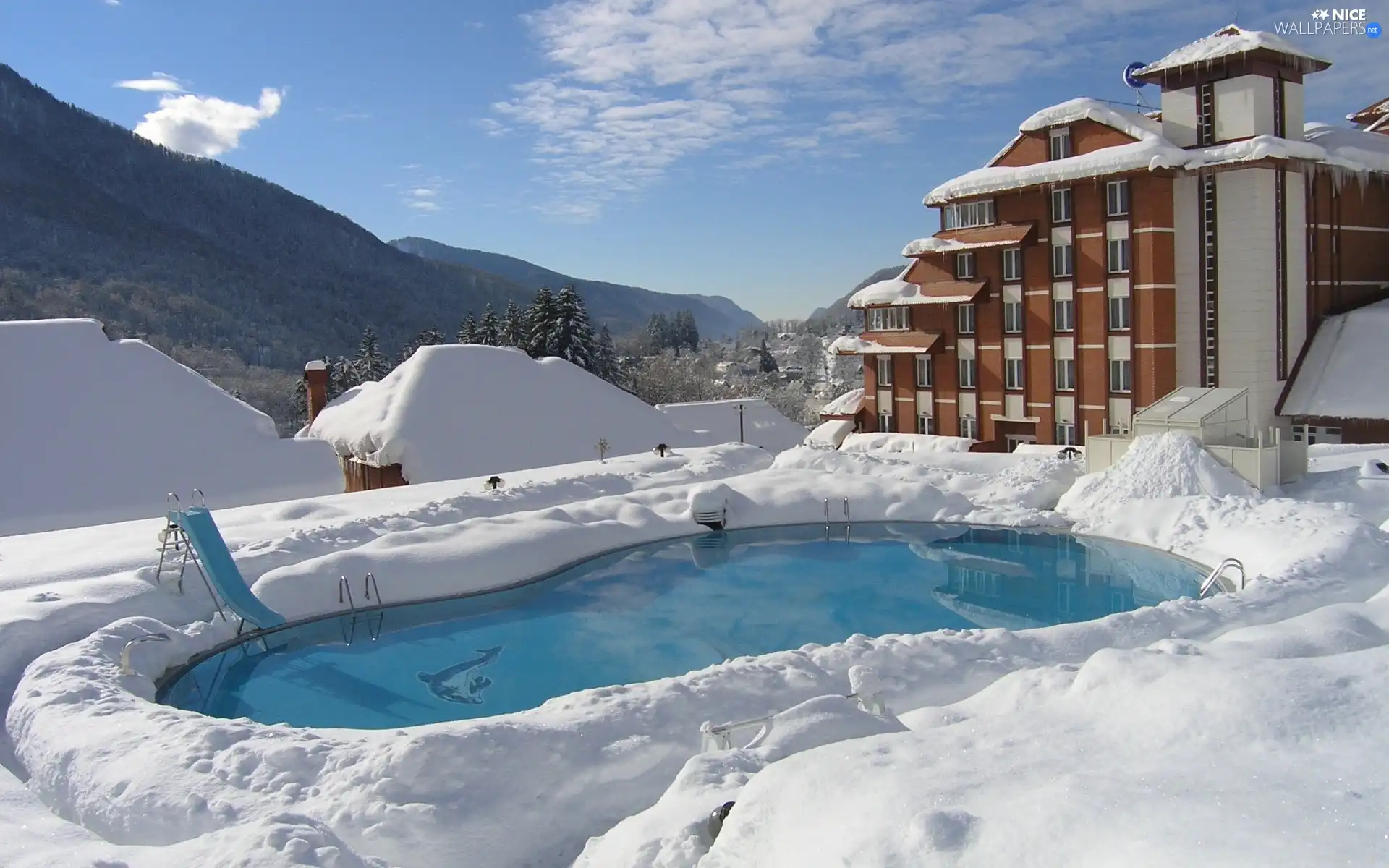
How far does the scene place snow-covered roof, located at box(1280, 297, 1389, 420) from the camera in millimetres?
23469

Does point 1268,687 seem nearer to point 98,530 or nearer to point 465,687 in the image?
point 465,687

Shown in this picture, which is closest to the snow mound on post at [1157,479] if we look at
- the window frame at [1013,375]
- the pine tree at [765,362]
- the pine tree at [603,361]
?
the window frame at [1013,375]

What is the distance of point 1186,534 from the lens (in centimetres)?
1583

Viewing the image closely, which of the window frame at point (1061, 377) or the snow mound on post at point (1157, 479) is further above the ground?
the window frame at point (1061, 377)

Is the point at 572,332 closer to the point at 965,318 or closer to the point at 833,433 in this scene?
the point at 833,433

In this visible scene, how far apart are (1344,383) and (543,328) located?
31.7 metres

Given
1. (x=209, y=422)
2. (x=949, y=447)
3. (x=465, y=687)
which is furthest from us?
(x=949, y=447)

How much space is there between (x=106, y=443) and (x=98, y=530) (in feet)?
21.1

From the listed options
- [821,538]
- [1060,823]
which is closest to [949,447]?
[821,538]

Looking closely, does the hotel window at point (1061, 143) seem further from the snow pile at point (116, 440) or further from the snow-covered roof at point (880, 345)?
the snow pile at point (116, 440)

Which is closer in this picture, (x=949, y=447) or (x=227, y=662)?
(x=227, y=662)

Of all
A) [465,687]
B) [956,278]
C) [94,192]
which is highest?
[94,192]

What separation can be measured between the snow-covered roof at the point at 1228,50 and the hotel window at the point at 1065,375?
295 inches

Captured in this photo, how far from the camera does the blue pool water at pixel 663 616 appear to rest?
11.3 m
